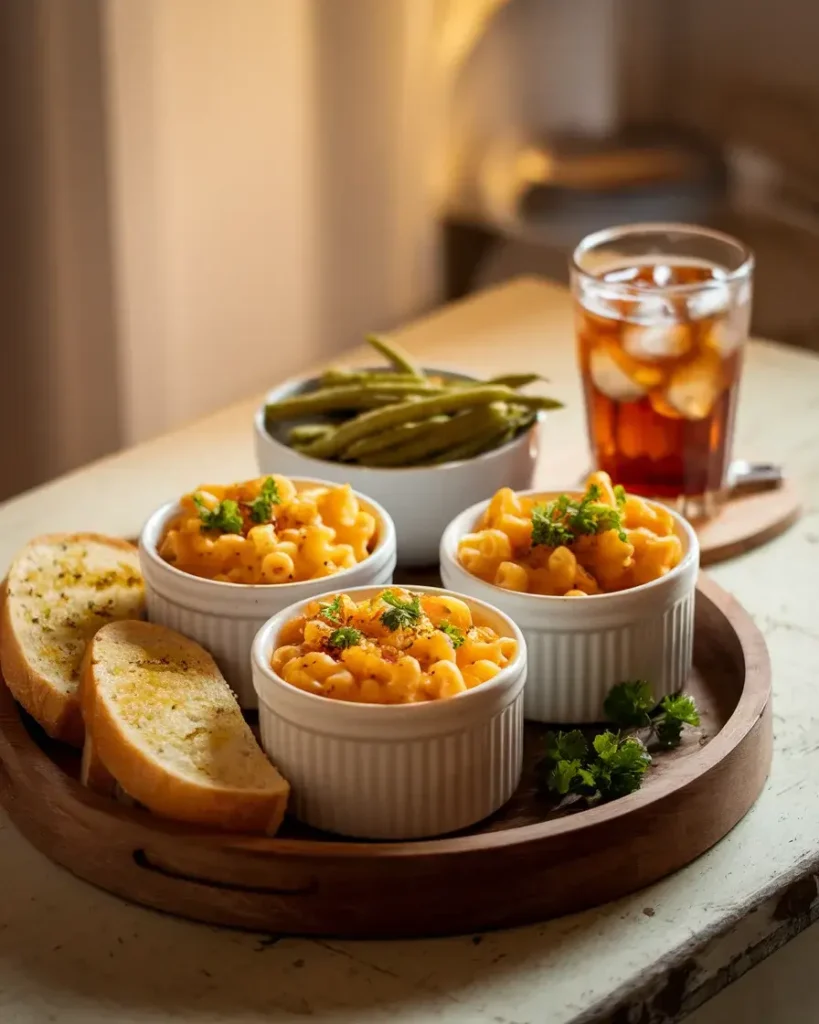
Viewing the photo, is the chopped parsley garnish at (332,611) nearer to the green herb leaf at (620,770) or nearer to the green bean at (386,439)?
the green herb leaf at (620,770)

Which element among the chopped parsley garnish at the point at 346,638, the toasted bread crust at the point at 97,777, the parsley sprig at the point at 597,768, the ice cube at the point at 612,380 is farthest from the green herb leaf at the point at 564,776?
the ice cube at the point at 612,380

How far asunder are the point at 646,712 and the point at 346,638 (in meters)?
0.39

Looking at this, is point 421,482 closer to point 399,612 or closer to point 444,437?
point 444,437

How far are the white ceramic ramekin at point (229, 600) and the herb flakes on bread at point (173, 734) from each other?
0.03 metres

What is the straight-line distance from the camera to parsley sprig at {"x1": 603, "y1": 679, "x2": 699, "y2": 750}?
1.71 m

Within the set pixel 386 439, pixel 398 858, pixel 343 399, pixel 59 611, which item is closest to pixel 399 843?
pixel 398 858

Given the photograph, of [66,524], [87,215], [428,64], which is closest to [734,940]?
[66,524]

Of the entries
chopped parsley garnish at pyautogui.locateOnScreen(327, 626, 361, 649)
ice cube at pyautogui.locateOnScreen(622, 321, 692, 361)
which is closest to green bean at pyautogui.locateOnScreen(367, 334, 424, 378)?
ice cube at pyautogui.locateOnScreen(622, 321, 692, 361)

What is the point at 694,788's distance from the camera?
1548mm

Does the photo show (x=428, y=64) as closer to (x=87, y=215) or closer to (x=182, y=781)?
(x=87, y=215)

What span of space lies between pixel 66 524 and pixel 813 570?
1.06 metres

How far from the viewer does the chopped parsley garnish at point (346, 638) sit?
1.55 meters

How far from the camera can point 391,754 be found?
4.94 feet

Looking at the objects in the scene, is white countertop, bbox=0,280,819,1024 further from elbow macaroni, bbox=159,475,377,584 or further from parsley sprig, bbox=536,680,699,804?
elbow macaroni, bbox=159,475,377,584
